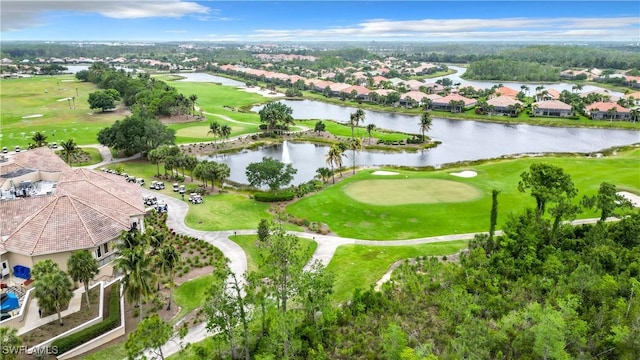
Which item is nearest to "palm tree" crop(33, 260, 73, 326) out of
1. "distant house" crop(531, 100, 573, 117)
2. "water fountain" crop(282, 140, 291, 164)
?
"water fountain" crop(282, 140, 291, 164)

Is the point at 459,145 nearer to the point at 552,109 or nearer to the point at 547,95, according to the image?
the point at 552,109

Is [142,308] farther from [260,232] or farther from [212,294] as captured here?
[260,232]

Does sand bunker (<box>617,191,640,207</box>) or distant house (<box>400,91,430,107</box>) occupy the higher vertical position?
distant house (<box>400,91,430,107</box>)

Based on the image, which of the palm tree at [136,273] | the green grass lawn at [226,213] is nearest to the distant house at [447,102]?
the green grass lawn at [226,213]

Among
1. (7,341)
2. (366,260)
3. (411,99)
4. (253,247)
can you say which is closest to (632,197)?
(366,260)

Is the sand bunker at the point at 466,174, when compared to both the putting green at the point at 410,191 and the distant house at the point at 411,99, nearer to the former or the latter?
the putting green at the point at 410,191

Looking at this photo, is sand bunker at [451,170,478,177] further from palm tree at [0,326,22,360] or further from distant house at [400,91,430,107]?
distant house at [400,91,430,107]
